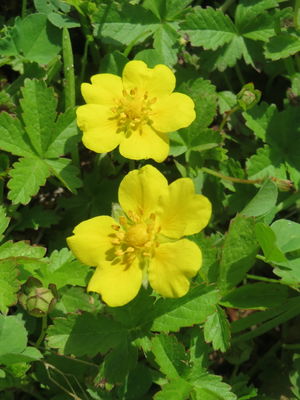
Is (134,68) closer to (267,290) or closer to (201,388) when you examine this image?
(267,290)

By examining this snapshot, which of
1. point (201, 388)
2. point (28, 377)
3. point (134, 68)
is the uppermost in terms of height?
point (134, 68)

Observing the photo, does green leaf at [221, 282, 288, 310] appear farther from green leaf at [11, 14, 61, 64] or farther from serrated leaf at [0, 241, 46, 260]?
green leaf at [11, 14, 61, 64]

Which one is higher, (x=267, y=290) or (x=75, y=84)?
(x=75, y=84)

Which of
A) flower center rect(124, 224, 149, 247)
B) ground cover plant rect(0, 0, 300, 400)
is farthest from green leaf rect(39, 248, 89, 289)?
flower center rect(124, 224, 149, 247)

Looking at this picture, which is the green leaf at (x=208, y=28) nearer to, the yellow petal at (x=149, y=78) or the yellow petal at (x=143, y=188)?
the yellow petal at (x=149, y=78)

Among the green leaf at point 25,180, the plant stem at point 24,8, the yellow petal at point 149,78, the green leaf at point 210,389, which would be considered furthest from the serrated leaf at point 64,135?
the green leaf at point 210,389

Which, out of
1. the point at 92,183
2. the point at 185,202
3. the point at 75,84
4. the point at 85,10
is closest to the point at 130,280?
the point at 185,202
